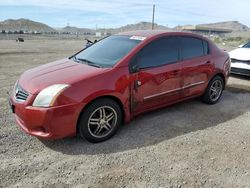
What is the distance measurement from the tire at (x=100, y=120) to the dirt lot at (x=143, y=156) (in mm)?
134

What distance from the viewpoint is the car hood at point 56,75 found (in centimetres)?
370

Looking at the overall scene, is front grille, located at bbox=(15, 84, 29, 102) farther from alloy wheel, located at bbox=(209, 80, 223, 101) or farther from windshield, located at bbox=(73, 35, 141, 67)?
alloy wheel, located at bbox=(209, 80, 223, 101)

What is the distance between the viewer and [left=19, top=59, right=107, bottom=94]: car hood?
3.70 meters

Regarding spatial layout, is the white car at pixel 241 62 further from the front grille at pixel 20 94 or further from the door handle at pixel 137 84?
the front grille at pixel 20 94

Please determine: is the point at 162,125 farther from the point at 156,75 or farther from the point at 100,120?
the point at 100,120

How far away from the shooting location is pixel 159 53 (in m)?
4.64

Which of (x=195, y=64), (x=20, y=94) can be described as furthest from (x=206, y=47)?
(x=20, y=94)

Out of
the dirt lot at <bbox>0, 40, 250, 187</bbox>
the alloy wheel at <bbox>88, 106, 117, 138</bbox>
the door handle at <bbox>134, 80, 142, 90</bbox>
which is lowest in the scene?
the dirt lot at <bbox>0, 40, 250, 187</bbox>

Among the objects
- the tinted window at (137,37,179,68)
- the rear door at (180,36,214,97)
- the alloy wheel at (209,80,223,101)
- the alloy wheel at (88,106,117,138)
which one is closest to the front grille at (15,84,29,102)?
the alloy wheel at (88,106,117,138)

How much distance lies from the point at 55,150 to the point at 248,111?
4008 mm

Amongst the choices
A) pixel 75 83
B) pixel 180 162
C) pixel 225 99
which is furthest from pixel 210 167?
pixel 225 99

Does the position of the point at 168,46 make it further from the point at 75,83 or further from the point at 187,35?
the point at 75,83

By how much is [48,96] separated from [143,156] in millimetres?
1512

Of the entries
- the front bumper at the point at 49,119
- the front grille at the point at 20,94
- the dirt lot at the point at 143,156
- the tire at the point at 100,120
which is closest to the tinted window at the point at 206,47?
the dirt lot at the point at 143,156
